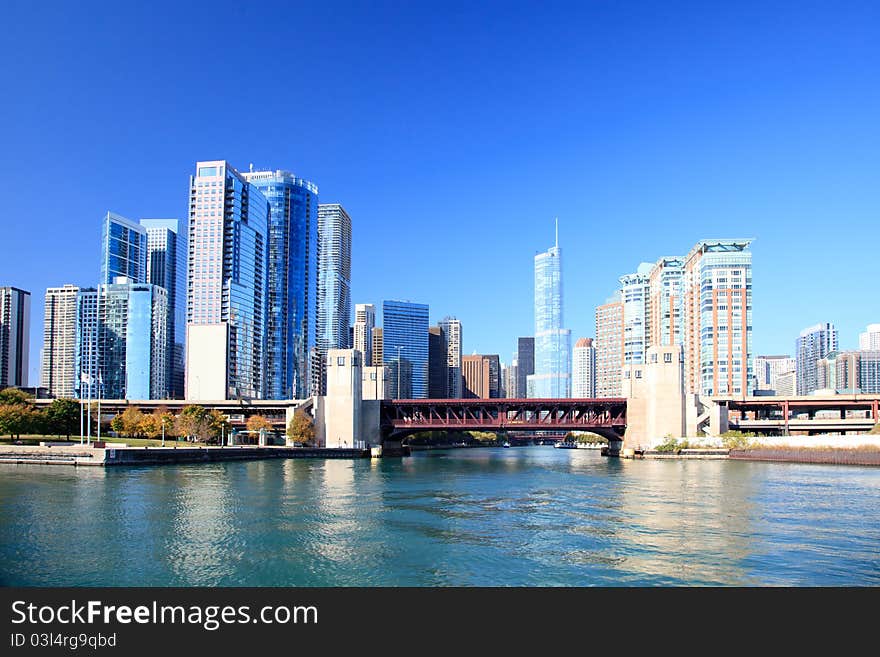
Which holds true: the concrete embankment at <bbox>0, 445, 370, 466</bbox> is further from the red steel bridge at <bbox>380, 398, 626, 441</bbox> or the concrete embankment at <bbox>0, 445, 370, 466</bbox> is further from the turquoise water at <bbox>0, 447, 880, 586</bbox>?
the red steel bridge at <bbox>380, 398, 626, 441</bbox>

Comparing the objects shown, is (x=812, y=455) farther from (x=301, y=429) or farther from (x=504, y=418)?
(x=301, y=429)

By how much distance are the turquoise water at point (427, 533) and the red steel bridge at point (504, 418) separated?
68.3 meters

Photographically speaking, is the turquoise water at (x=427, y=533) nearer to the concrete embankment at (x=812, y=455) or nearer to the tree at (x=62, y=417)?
the concrete embankment at (x=812, y=455)

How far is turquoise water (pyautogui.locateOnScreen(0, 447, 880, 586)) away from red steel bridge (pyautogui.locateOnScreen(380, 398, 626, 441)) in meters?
68.3

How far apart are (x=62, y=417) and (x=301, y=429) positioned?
41.3 meters

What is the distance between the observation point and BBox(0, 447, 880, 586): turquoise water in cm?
3459

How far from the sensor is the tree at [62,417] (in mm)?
119500

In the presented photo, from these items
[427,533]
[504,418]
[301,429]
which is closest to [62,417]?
[301,429]

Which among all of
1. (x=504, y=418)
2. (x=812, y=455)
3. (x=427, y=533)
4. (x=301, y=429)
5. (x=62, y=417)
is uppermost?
(x=62, y=417)

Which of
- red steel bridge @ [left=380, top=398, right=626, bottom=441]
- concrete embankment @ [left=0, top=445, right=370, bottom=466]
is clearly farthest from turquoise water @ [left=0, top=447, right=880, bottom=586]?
red steel bridge @ [left=380, top=398, right=626, bottom=441]

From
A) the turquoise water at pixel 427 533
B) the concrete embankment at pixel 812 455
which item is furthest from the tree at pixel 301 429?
the concrete embankment at pixel 812 455

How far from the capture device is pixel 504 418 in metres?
157

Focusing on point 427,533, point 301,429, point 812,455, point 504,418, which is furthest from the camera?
point 504,418
